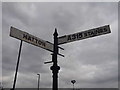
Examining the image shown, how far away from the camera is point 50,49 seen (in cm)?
800

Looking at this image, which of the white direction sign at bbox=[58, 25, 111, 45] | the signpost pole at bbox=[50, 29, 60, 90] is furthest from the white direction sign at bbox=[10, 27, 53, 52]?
the white direction sign at bbox=[58, 25, 111, 45]

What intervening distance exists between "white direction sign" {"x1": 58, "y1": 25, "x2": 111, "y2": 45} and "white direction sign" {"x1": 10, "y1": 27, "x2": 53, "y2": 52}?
0.54 metres

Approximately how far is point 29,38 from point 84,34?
2290 mm

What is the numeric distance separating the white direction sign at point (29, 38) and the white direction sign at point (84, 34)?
54cm

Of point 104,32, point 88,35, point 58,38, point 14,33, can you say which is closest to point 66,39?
point 58,38

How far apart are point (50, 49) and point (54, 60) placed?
0.65 metres

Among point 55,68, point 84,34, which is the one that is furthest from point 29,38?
point 84,34

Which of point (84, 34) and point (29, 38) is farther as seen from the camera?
point (84, 34)

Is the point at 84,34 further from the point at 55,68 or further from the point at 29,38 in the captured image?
the point at 29,38

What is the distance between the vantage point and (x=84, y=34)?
7.89 metres

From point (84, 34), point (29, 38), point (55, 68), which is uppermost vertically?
point (84, 34)

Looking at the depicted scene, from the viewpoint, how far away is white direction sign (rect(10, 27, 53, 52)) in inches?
267

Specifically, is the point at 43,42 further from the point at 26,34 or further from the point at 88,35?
the point at 88,35

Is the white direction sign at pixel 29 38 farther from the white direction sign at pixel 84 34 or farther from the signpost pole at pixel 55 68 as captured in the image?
the white direction sign at pixel 84 34
